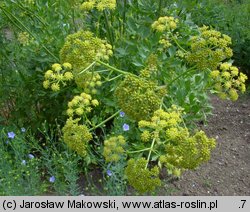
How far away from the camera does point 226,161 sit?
3.96 meters

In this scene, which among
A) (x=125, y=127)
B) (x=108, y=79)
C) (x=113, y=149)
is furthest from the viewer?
(x=125, y=127)

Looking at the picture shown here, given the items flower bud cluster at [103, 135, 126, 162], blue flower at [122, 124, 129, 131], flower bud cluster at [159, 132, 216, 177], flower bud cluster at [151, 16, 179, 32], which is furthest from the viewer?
blue flower at [122, 124, 129, 131]

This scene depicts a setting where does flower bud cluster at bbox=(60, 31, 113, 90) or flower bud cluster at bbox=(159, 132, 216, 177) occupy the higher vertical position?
flower bud cluster at bbox=(60, 31, 113, 90)

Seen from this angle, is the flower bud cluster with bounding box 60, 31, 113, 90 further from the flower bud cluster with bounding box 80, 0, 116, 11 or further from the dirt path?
the dirt path

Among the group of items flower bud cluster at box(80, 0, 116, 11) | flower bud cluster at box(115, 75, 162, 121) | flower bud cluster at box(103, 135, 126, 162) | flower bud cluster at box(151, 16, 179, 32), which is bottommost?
flower bud cluster at box(103, 135, 126, 162)

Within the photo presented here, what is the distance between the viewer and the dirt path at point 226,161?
143 inches

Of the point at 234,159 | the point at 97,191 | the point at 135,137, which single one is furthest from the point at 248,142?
the point at 97,191

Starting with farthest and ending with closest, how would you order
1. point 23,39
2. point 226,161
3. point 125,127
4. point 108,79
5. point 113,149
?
point 226,161 → point 23,39 → point 125,127 → point 108,79 → point 113,149

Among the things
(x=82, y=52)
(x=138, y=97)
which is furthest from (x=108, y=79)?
(x=138, y=97)

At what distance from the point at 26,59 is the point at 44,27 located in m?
0.33

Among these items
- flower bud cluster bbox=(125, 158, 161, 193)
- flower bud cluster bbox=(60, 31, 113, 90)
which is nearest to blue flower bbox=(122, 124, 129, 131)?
flower bud cluster bbox=(60, 31, 113, 90)

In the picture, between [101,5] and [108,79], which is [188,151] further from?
[101,5]

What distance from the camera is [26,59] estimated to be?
3.81m

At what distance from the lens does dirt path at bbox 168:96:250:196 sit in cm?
364
